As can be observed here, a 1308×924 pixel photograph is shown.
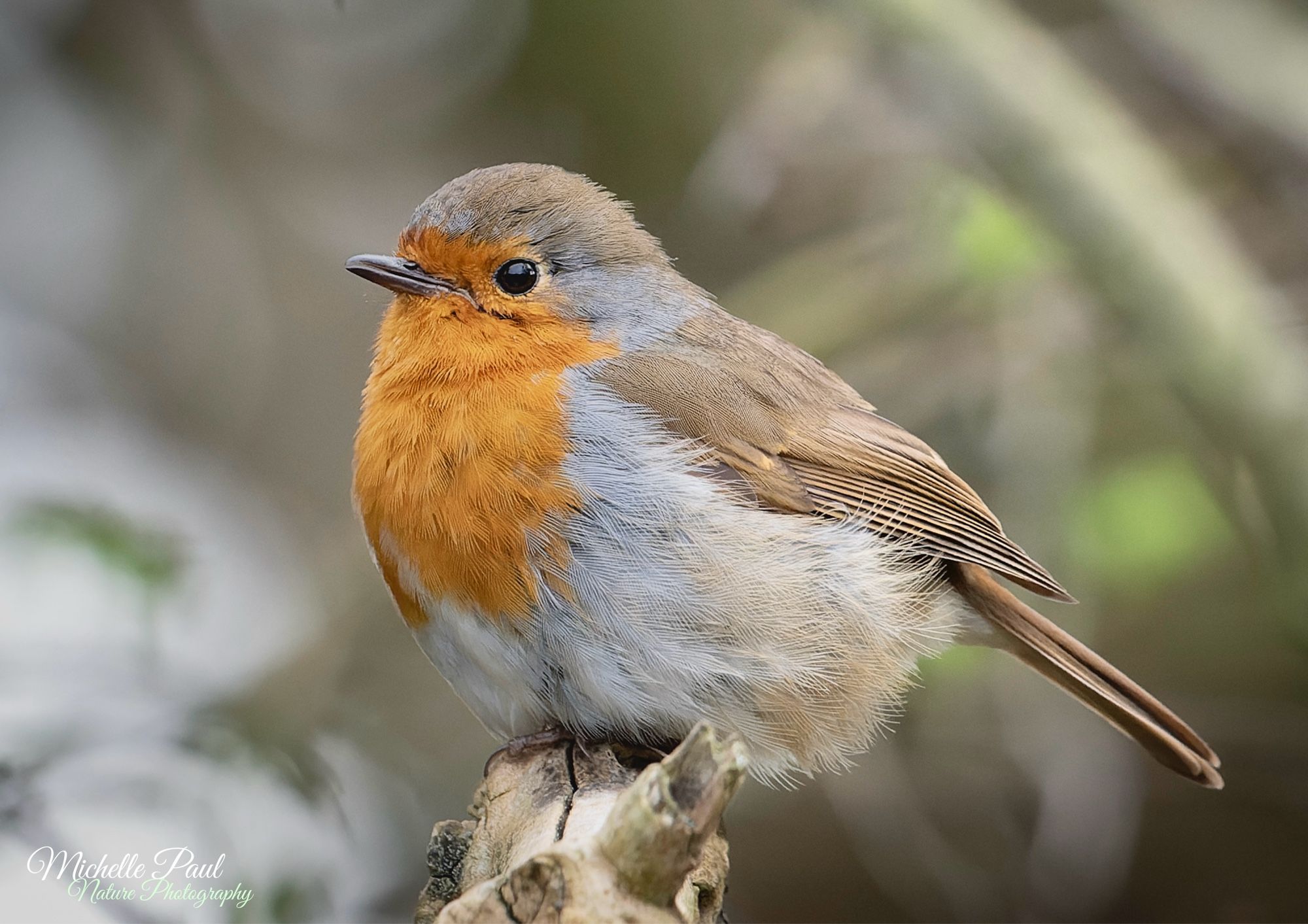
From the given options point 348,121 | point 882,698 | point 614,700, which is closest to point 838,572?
point 882,698

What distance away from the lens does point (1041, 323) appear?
16.9 ft

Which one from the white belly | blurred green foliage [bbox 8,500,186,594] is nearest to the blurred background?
blurred green foliage [bbox 8,500,186,594]

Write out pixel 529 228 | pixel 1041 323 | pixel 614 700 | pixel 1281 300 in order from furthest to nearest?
pixel 1041 323, pixel 1281 300, pixel 529 228, pixel 614 700

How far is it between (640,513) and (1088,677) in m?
1.64

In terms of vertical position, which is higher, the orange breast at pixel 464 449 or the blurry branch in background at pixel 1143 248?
the blurry branch in background at pixel 1143 248

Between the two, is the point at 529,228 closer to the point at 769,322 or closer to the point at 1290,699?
the point at 769,322

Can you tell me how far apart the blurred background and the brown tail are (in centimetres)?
53

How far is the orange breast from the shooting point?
3242 mm

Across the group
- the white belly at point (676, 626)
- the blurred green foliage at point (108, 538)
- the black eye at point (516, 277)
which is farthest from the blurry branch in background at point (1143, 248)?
the blurred green foliage at point (108, 538)

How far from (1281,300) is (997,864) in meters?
2.54

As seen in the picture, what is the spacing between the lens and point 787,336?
5.18m

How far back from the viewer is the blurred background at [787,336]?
4.14 m

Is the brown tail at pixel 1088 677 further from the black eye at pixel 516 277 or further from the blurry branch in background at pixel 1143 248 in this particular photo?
the black eye at pixel 516 277

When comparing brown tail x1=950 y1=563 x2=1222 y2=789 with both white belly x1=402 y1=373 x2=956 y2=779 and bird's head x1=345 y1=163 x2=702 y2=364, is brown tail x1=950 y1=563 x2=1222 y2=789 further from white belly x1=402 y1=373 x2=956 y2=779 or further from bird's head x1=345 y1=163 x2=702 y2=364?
bird's head x1=345 y1=163 x2=702 y2=364
